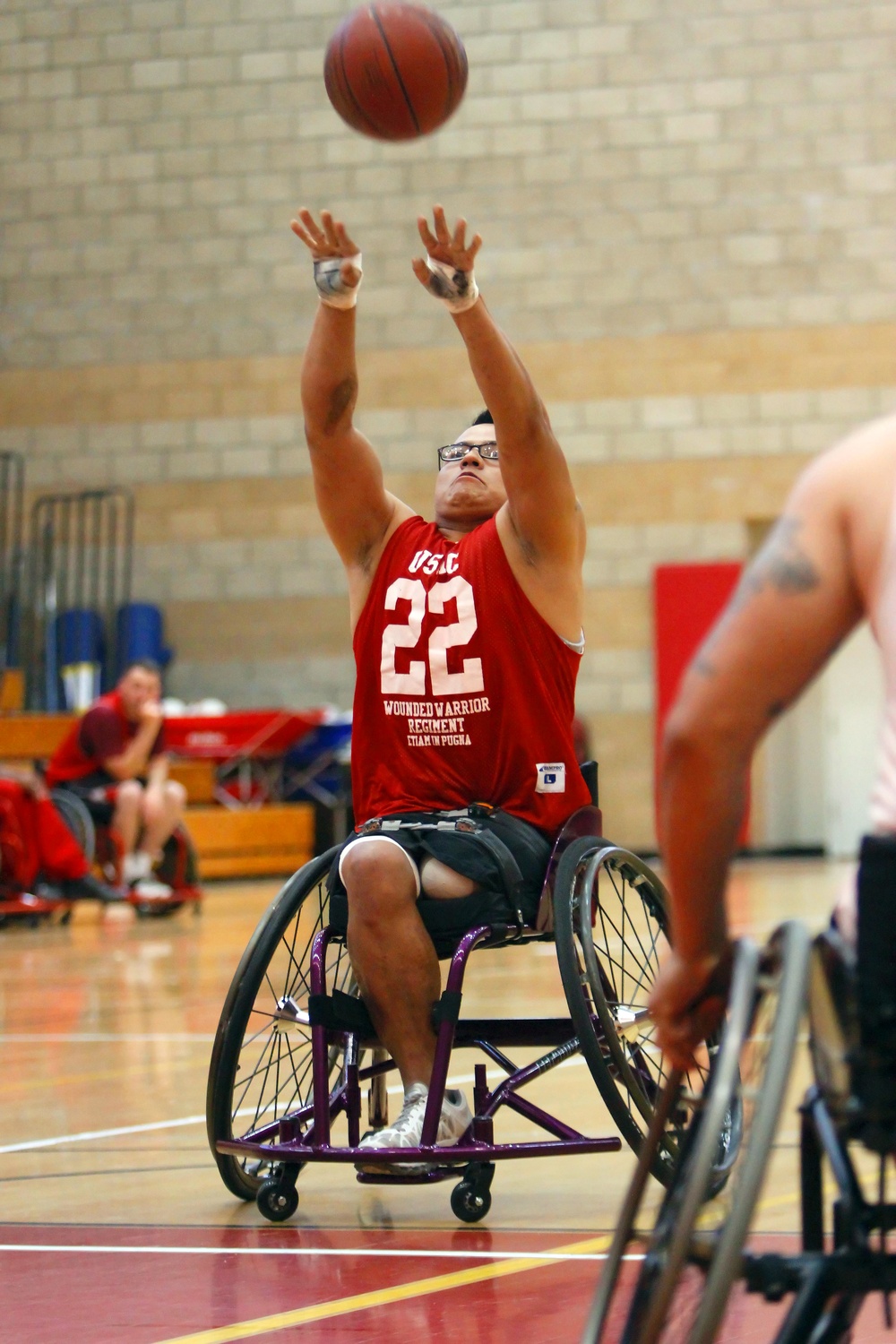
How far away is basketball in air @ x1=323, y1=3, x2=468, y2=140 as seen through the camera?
397cm

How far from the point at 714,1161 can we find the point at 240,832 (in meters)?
11.5

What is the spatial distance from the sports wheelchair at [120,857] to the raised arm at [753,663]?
27.8ft

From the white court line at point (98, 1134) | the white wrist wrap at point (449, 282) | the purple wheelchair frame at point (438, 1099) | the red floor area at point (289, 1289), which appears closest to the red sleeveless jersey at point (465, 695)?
the purple wheelchair frame at point (438, 1099)

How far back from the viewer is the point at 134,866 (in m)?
9.84

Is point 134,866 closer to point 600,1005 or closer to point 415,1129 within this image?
point 415,1129

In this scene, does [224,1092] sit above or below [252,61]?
below

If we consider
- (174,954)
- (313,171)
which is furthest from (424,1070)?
(313,171)

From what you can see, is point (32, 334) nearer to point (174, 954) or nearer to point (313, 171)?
point (313, 171)

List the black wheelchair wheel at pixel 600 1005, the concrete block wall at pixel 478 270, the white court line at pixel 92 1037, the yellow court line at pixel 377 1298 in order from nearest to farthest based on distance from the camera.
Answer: the yellow court line at pixel 377 1298 → the black wheelchair wheel at pixel 600 1005 → the white court line at pixel 92 1037 → the concrete block wall at pixel 478 270

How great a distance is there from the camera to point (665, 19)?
46.0 ft

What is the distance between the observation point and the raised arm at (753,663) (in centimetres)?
141

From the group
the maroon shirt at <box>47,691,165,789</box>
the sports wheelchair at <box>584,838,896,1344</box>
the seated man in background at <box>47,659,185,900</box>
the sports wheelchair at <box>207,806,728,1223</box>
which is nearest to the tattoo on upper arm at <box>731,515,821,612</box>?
the sports wheelchair at <box>584,838,896,1344</box>

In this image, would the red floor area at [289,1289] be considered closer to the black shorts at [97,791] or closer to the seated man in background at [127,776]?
the seated man in background at [127,776]

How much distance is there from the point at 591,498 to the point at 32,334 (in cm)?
470
